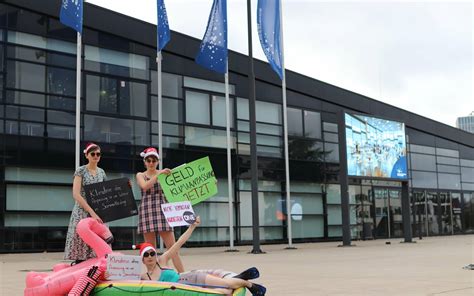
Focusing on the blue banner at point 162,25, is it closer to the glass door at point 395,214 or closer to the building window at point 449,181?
the glass door at point 395,214

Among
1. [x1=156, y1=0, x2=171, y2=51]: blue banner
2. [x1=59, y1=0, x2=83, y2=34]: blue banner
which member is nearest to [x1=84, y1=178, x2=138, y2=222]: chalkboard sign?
[x1=59, y1=0, x2=83, y2=34]: blue banner

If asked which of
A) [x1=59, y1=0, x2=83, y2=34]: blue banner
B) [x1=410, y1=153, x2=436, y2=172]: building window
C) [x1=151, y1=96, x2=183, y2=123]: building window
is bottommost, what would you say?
[x1=410, y1=153, x2=436, y2=172]: building window

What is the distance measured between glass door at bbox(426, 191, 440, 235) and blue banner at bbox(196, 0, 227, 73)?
68.2 ft

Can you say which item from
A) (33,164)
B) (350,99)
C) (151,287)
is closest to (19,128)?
(33,164)

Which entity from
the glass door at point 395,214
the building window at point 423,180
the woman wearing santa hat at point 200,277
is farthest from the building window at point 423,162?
the woman wearing santa hat at point 200,277

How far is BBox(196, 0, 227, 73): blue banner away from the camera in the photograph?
19.6m

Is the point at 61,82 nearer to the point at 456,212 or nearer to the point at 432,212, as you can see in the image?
the point at 432,212

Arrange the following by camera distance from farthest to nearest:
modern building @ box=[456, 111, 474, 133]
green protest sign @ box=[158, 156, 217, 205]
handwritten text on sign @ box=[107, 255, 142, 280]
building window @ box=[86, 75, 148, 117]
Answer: modern building @ box=[456, 111, 474, 133] → building window @ box=[86, 75, 148, 117] → green protest sign @ box=[158, 156, 217, 205] → handwritten text on sign @ box=[107, 255, 142, 280]

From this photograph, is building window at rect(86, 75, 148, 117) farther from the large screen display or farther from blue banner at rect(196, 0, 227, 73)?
the large screen display

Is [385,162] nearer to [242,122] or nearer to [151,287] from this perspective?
[242,122]

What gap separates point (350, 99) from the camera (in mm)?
30469

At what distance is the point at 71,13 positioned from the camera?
16516 mm

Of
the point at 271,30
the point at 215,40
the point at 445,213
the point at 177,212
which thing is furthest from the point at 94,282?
the point at 445,213

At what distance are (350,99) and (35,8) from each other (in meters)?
16.5
